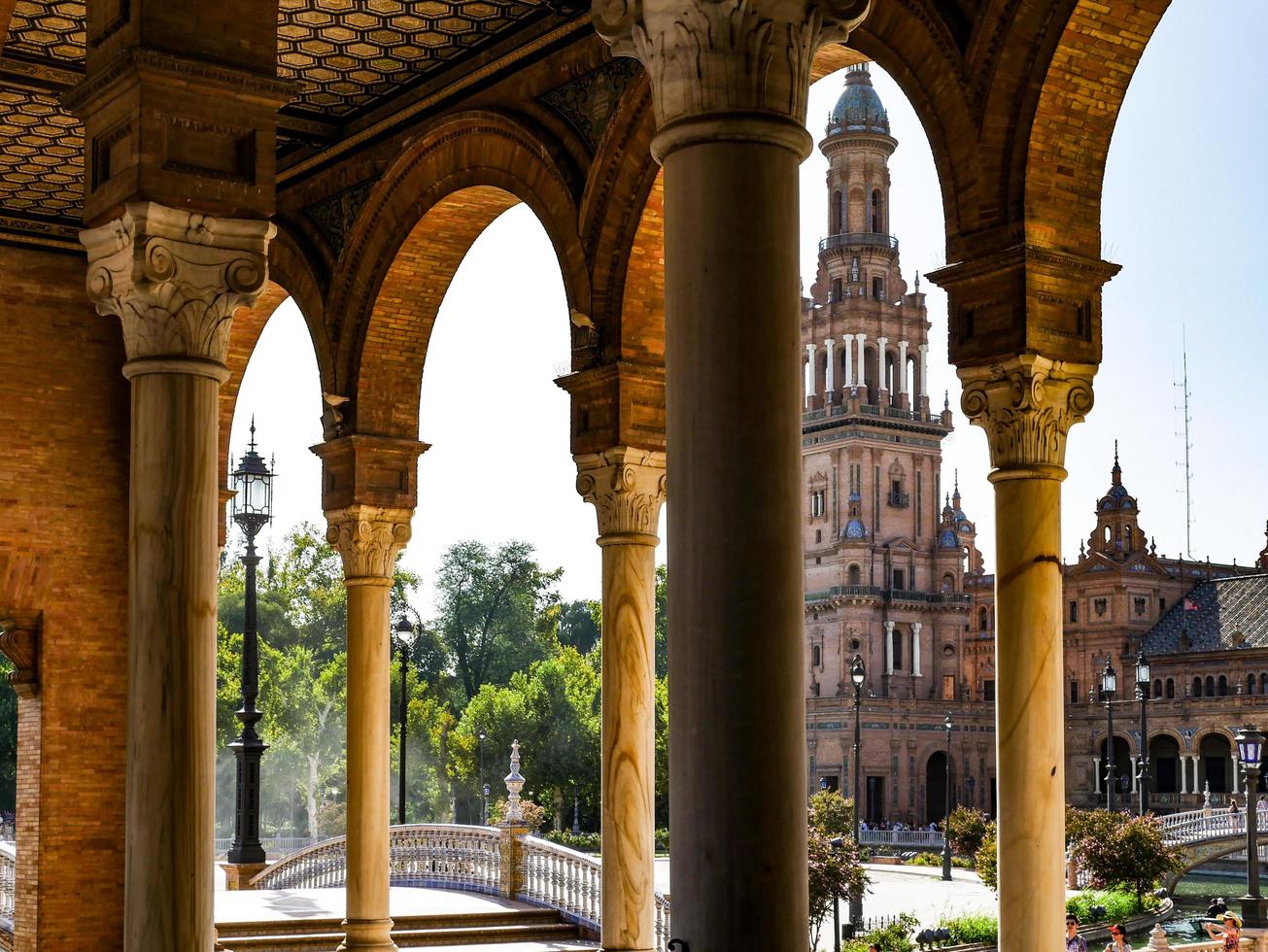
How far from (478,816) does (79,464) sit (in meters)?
51.7

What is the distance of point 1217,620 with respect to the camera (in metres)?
69.2

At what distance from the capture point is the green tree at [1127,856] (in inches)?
1319

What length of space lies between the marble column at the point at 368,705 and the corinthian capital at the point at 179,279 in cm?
662

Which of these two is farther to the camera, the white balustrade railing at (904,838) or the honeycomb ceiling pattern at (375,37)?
the white balustrade railing at (904,838)

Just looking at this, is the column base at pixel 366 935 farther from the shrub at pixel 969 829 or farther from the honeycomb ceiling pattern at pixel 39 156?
the shrub at pixel 969 829

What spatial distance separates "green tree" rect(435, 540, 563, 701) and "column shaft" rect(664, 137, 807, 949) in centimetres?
6958

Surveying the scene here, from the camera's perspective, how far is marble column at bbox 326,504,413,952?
1343 cm

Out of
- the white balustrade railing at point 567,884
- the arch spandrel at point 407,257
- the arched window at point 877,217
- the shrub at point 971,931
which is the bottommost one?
the shrub at point 971,931

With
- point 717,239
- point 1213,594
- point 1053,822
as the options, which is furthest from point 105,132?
point 1213,594

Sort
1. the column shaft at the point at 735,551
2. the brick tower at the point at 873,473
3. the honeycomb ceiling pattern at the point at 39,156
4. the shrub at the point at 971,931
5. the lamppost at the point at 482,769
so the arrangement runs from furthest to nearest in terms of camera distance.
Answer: the brick tower at the point at 873,473
the lamppost at the point at 482,769
the shrub at the point at 971,931
the honeycomb ceiling pattern at the point at 39,156
the column shaft at the point at 735,551

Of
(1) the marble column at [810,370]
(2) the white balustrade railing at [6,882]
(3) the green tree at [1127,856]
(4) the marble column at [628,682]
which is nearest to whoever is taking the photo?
(4) the marble column at [628,682]

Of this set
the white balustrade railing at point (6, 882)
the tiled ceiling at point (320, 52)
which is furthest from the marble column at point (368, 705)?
the white balustrade railing at point (6, 882)

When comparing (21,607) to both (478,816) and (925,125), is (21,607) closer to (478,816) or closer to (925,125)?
(925,125)

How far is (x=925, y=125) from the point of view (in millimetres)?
9547
